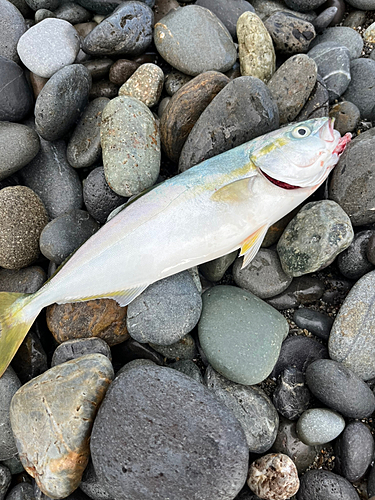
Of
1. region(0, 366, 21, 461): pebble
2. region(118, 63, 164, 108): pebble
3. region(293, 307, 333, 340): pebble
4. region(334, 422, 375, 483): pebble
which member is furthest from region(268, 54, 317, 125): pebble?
region(0, 366, 21, 461): pebble

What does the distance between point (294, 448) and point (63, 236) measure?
97.8 inches

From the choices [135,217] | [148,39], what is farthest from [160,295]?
[148,39]

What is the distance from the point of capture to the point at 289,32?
3.38 metres

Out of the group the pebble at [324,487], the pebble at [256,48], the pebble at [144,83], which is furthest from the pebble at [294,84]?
the pebble at [324,487]

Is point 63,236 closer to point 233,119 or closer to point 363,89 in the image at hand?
point 233,119

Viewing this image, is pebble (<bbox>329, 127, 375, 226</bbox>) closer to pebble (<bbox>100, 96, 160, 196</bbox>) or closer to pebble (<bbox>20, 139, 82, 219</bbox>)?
pebble (<bbox>100, 96, 160, 196</bbox>)

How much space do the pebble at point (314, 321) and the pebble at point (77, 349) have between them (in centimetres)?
164

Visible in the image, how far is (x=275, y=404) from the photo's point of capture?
285cm

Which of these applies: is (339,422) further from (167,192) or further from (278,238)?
(167,192)

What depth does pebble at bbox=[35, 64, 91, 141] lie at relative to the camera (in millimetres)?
2977

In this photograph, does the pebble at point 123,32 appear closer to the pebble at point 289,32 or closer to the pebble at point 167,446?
the pebble at point 289,32

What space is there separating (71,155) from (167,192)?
118 cm

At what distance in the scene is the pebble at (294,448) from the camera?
2.73 metres

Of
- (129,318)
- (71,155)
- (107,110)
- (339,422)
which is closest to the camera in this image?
(339,422)
